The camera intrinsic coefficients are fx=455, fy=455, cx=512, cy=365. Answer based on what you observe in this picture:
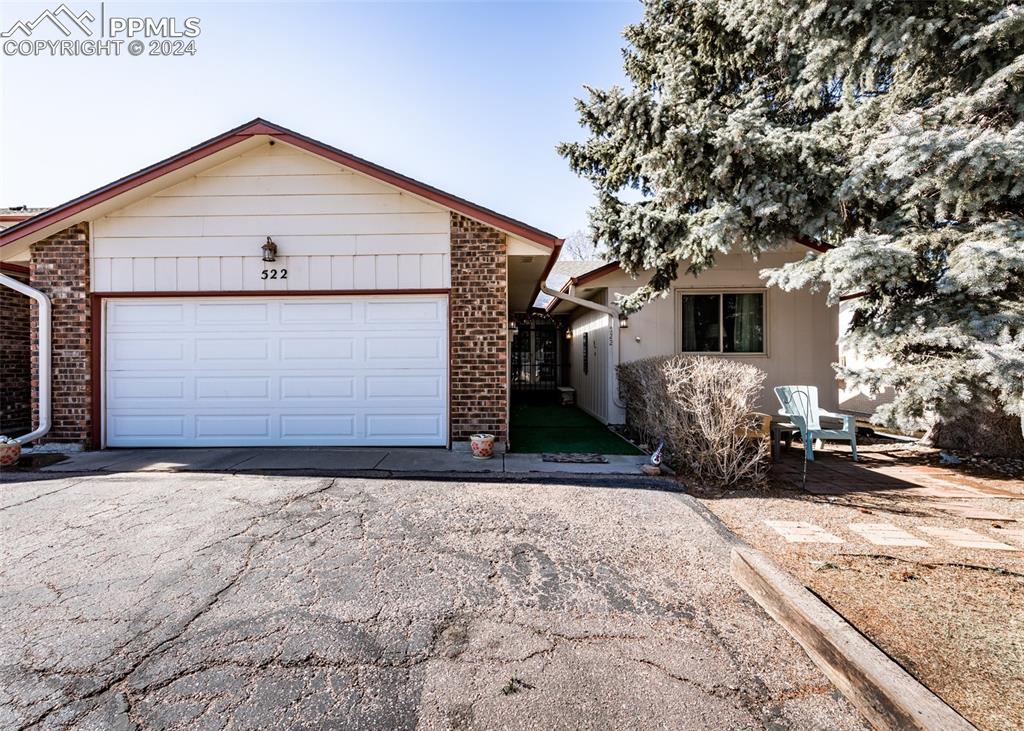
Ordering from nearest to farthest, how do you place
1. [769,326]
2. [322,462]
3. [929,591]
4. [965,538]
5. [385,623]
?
[385,623], [929,591], [965,538], [322,462], [769,326]

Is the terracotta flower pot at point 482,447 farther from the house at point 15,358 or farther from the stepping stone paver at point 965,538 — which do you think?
the house at point 15,358

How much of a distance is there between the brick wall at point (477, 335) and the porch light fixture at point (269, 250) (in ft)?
8.18

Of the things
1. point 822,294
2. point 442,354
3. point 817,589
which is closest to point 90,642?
point 817,589

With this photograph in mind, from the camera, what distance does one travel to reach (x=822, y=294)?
896 cm

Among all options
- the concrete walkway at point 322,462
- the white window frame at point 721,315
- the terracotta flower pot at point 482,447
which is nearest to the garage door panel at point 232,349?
the concrete walkway at point 322,462

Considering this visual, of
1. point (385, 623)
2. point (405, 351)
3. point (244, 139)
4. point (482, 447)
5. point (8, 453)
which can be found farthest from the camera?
point (405, 351)

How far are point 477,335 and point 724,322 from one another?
543 centimetres

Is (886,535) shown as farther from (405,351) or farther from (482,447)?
(405,351)

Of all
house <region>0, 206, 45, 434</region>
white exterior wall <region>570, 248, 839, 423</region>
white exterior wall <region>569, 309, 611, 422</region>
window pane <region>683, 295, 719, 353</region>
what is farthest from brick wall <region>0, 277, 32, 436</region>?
window pane <region>683, 295, 719, 353</region>

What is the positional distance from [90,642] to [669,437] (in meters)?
4.99

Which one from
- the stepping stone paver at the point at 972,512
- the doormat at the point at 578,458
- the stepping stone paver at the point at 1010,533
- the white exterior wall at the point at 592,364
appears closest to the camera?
the stepping stone paver at the point at 1010,533

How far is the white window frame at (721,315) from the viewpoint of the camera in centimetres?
890

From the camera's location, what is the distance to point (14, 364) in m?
7.67

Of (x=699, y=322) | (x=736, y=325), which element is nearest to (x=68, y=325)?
(x=699, y=322)
